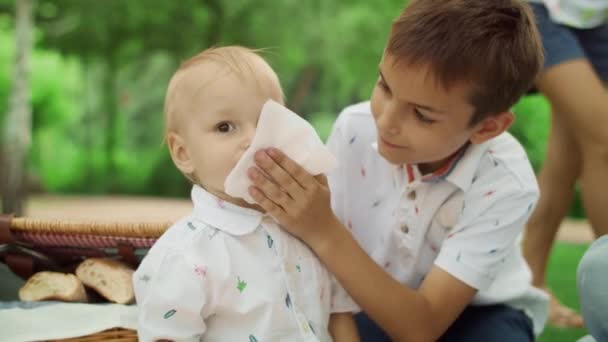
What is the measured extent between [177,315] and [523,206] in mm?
706

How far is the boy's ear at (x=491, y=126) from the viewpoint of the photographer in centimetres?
131

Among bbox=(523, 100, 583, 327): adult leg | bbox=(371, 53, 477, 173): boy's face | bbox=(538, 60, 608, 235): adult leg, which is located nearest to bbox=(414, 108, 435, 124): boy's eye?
bbox=(371, 53, 477, 173): boy's face

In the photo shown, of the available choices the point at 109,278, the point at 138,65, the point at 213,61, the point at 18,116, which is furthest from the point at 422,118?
the point at 138,65

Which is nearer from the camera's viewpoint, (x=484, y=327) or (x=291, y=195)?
(x=291, y=195)

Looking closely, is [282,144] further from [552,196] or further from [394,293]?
[552,196]

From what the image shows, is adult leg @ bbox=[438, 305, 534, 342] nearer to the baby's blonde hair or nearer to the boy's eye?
the boy's eye

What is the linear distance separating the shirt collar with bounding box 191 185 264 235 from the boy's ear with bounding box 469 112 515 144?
1.48 ft

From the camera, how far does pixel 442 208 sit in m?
1.41

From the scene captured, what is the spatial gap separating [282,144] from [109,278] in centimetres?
47

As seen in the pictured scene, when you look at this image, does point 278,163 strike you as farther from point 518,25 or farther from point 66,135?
point 66,135

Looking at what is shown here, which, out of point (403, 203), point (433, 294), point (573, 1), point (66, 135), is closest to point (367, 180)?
point (403, 203)

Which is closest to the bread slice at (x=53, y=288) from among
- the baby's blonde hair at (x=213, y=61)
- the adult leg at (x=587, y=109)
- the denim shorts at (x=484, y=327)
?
the baby's blonde hair at (x=213, y=61)

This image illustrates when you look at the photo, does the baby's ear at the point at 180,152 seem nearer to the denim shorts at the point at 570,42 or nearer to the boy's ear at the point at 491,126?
the boy's ear at the point at 491,126

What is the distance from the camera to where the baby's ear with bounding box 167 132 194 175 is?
Result: 3.87 feet
